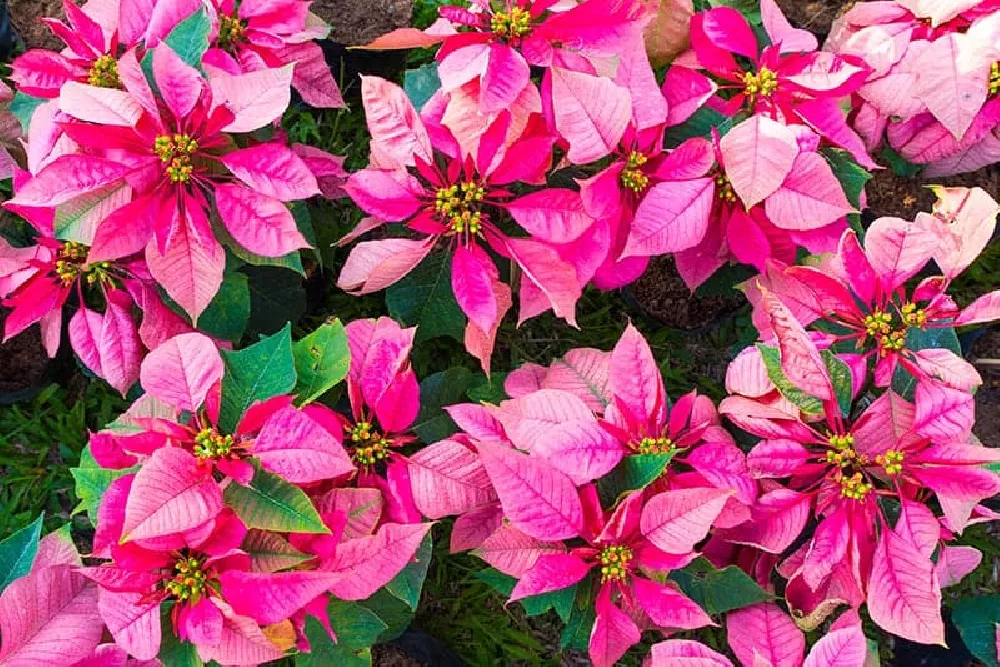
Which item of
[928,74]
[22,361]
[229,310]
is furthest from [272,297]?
[928,74]

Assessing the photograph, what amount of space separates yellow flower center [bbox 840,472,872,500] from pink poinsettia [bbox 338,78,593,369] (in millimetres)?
367

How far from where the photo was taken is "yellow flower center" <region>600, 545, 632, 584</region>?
94 cm

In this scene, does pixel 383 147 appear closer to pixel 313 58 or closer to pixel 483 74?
pixel 483 74

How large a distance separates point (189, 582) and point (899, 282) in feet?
2.89

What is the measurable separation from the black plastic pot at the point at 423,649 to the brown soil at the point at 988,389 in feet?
3.48

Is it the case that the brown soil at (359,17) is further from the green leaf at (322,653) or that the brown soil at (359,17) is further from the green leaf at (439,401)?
the green leaf at (322,653)

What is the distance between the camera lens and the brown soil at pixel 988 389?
5.08 ft

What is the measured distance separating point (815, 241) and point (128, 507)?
2.82 feet

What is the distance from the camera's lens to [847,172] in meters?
1.11

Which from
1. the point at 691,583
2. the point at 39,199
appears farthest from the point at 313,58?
the point at 691,583

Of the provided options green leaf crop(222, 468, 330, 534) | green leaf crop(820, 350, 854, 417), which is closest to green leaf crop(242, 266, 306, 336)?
green leaf crop(222, 468, 330, 534)

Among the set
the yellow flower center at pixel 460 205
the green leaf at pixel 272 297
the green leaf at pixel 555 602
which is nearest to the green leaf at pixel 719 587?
the green leaf at pixel 555 602

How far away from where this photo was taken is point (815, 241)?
107 centimetres

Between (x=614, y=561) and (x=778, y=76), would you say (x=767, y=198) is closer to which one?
(x=778, y=76)
